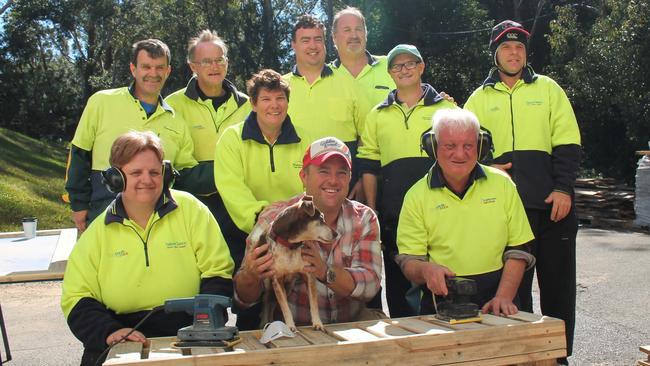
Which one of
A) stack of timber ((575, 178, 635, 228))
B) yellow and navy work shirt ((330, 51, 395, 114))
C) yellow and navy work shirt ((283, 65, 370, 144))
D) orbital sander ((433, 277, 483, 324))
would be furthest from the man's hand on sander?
stack of timber ((575, 178, 635, 228))

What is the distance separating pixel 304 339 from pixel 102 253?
4.15ft

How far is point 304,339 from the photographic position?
9.78 ft

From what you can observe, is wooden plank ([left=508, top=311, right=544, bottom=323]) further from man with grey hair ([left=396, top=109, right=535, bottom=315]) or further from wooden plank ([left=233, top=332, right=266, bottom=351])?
wooden plank ([left=233, top=332, right=266, bottom=351])

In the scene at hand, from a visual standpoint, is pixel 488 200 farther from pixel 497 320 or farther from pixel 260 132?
pixel 260 132

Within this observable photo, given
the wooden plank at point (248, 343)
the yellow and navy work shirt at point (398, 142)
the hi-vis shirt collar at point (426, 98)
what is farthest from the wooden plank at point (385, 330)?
the hi-vis shirt collar at point (426, 98)

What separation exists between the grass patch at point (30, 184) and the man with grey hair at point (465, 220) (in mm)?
13140

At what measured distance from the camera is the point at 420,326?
3.23 meters

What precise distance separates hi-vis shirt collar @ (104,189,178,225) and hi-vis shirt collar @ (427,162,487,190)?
4.81 feet

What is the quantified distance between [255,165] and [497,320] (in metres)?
1.81

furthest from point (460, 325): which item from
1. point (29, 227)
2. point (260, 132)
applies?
point (29, 227)

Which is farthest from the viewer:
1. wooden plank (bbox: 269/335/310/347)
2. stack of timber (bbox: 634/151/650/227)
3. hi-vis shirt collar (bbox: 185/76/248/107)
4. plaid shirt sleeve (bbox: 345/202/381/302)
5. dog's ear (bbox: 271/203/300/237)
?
stack of timber (bbox: 634/151/650/227)

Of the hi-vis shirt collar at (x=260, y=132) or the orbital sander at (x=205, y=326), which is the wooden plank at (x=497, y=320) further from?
the hi-vis shirt collar at (x=260, y=132)

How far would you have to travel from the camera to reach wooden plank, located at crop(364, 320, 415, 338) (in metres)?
3.07

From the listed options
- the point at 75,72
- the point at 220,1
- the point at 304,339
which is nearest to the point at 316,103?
the point at 304,339
